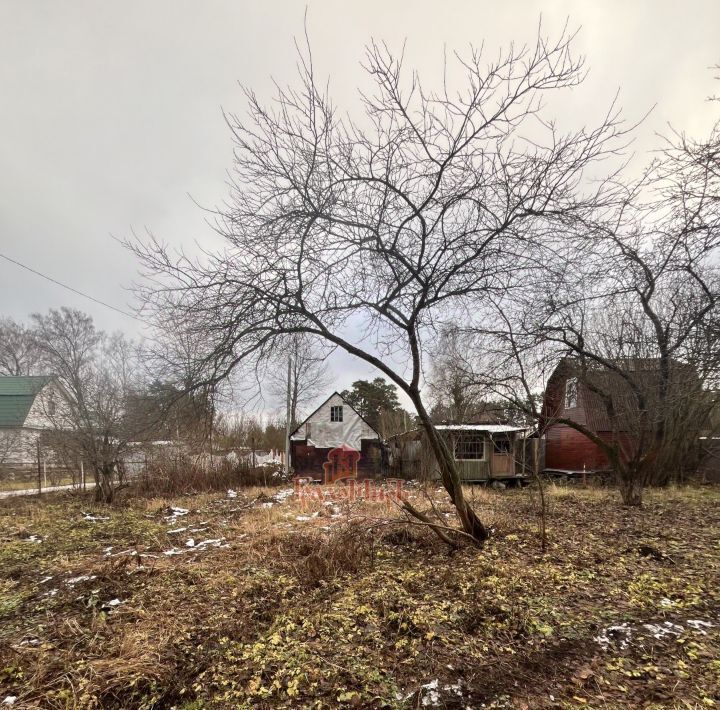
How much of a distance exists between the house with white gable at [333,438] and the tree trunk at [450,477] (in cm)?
1478

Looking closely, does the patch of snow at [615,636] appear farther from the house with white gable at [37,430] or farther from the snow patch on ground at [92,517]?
the house with white gable at [37,430]

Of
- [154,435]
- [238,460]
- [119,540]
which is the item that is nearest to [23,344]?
[238,460]

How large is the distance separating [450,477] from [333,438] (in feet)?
50.2

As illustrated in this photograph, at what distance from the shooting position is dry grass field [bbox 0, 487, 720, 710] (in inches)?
106

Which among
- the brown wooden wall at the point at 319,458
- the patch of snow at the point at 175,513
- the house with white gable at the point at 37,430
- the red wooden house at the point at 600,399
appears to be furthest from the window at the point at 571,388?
the house with white gable at the point at 37,430

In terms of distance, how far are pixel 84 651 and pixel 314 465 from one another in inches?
668

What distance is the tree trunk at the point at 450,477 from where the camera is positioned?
5.34 m

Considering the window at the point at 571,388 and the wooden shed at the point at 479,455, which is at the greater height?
the window at the point at 571,388

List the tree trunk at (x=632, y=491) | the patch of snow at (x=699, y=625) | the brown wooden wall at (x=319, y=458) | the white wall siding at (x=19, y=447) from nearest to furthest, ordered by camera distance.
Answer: the patch of snow at (x=699, y=625) < the tree trunk at (x=632, y=491) < the white wall siding at (x=19, y=447) < the brown wooden wall at (x=319, y=458)

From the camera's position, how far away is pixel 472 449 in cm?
1803

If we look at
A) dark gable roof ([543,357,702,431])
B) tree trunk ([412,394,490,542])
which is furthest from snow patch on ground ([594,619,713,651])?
dark gable roof ([543,357,702,431])

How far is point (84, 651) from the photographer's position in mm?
3229

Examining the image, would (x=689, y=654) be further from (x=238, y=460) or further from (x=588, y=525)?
(x=238, y=460)

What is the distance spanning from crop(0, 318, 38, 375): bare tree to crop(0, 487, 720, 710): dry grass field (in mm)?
27981
